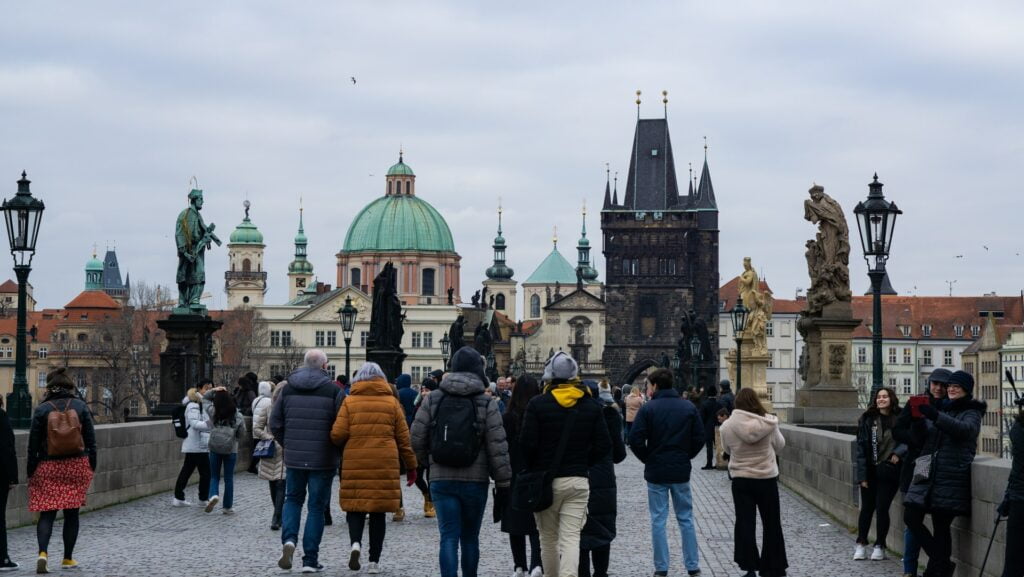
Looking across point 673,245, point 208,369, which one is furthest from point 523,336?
point 208,369

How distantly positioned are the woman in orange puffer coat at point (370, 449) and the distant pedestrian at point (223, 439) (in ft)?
18.6

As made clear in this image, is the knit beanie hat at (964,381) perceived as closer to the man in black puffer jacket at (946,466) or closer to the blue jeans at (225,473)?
the man in black puffer jacket at (946,466)

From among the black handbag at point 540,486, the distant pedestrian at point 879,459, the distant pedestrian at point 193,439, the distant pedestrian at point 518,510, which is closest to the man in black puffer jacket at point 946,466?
the distant pedestrian at point 879,459

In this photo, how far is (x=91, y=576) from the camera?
12055 millimetres

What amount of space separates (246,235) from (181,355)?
508 ft

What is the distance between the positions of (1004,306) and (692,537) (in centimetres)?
11386

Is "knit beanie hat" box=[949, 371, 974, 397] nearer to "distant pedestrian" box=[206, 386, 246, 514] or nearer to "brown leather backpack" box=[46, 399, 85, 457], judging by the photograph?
"brown leather backpack" box=[46, 399, 85, 457]

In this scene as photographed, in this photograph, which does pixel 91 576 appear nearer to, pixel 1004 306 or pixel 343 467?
pixel 343 467

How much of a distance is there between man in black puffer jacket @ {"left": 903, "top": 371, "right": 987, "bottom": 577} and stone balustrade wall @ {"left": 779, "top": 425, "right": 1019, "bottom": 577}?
101mm

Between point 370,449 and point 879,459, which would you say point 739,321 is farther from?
point 370,449

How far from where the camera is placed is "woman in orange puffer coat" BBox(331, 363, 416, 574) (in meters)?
12.0

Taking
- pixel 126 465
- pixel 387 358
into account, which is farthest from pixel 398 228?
pixel 126 465

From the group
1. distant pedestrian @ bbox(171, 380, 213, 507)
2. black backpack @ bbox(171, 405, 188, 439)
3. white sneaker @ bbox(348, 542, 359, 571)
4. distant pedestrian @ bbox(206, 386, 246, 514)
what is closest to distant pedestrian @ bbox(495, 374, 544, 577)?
white sneaker @ bbox(348, 542, 359, 571)

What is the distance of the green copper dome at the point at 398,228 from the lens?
14850cm
